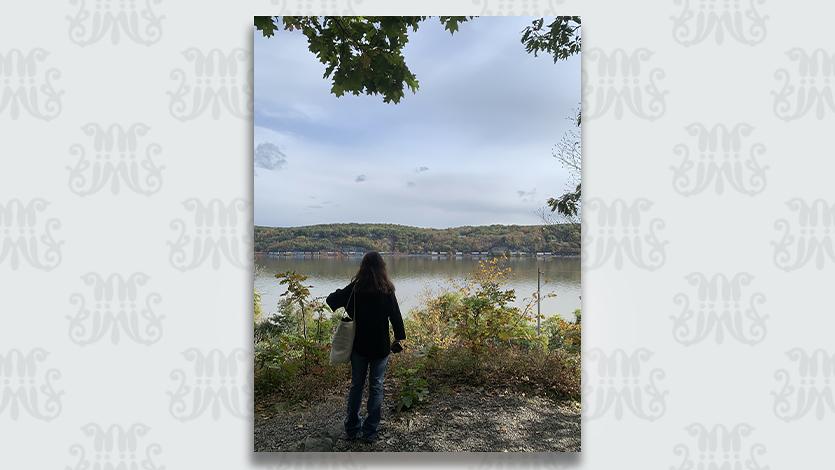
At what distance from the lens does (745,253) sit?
1.99m

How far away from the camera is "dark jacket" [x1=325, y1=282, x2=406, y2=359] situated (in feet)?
6.40

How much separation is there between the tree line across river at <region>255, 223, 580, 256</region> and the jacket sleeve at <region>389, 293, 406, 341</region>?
0.29 m

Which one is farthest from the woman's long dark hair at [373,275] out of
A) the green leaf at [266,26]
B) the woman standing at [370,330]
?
the green leaf at [266,26]

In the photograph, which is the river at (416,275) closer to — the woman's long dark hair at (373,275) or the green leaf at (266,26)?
the woman's long dark hair at (373,275)

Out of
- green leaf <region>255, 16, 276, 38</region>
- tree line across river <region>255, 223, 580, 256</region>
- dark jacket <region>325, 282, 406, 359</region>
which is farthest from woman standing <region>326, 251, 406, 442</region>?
green leaf <region>255, 16, 276, 38</region>

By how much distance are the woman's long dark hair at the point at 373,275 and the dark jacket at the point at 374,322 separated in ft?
0.11

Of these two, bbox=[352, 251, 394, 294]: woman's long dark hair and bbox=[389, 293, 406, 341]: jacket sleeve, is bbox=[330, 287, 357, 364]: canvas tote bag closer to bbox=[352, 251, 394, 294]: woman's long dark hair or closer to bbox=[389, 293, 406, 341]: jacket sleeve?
bbox=[352, 251, 394, 294]: woman's long dark hair

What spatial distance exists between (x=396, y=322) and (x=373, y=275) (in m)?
0.28

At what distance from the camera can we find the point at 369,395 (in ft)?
6.51

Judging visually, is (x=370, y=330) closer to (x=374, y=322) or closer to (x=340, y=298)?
(x=374, y=322)

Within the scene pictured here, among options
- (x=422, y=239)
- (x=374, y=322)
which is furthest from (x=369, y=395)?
(x=422, y=239)

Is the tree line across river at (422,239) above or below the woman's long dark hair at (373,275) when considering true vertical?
above

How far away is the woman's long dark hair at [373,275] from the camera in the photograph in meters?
1.92
